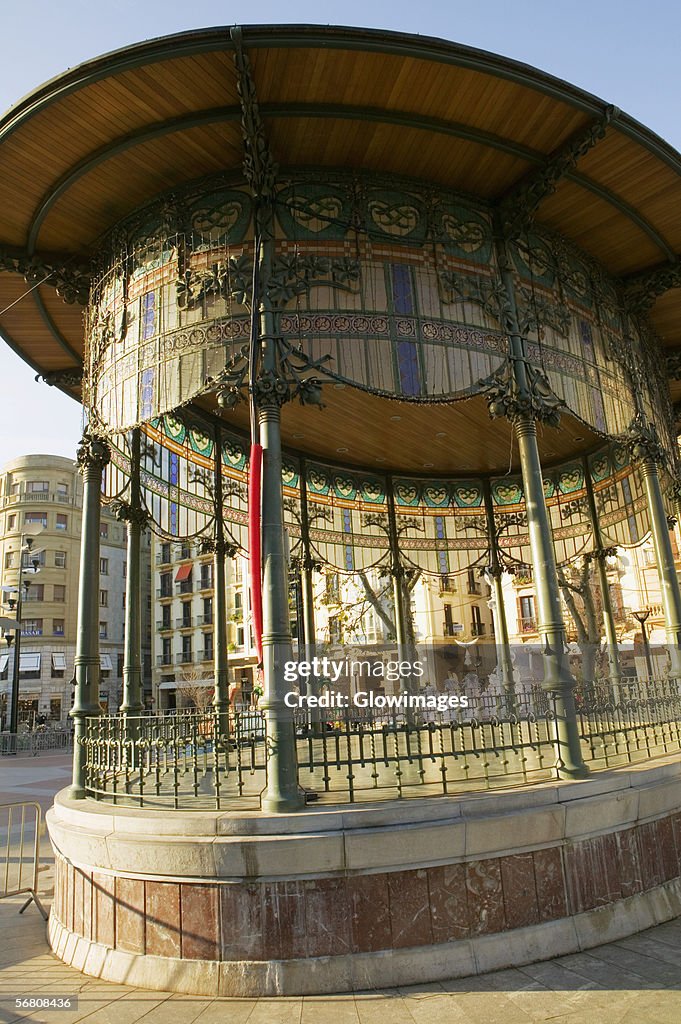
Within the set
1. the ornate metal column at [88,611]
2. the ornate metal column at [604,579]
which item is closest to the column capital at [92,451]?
the ornate metal column at [88,611]

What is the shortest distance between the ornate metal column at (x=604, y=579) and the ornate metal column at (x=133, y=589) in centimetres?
1048

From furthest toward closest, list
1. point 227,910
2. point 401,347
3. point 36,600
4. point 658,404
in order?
point 36,600
point 658,404
point 401,347
point 227,910

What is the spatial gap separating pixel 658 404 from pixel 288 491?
892 centimetres

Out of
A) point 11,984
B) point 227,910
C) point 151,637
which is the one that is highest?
point 151,637

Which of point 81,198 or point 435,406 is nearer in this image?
point 81,198

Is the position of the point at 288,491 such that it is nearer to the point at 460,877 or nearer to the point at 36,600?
the point at 460,877

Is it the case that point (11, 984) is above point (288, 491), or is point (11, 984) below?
below

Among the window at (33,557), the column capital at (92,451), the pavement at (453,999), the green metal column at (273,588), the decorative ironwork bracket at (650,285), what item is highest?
the window at (33,557)

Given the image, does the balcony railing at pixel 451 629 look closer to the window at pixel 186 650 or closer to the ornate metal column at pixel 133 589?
the window at pixel 186 650

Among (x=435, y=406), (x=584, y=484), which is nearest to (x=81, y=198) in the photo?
(x=435, y=406)

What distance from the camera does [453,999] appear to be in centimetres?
566

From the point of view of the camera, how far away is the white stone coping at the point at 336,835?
6184 mm

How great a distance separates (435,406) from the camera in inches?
568

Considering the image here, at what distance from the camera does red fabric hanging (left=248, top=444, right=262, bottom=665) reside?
24.9 feet
